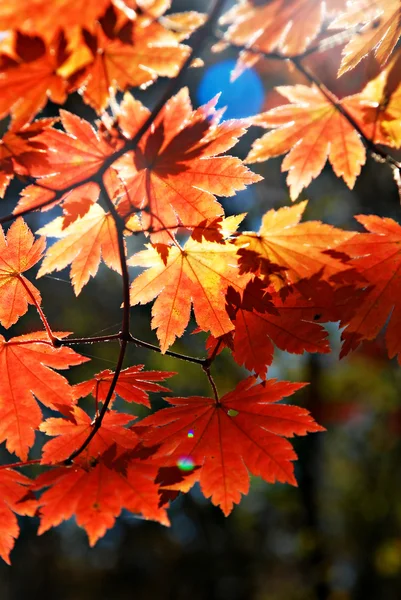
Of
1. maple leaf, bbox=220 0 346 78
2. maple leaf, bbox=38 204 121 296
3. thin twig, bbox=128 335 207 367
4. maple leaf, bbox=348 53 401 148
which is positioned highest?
maple leaf, bbox=220 0 346 78

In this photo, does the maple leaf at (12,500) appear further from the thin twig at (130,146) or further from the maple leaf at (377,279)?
the maple leaf at (377,279)

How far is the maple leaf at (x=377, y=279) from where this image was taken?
4.55ft

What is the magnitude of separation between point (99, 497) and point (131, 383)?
0.41 m

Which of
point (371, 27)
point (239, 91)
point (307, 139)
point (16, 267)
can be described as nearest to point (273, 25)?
point (371, 27)

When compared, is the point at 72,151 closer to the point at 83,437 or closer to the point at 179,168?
the point at 179,168

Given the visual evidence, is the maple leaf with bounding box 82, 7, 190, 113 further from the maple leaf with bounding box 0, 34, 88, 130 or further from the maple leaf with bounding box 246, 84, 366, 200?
the maple leaf with bounding box 246, 84, 366, 200

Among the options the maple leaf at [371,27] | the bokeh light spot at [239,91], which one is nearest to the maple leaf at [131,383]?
the maple leaf at [371,27]

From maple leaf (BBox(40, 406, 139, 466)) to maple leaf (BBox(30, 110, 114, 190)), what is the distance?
706mm

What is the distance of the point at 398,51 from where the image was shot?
116cm

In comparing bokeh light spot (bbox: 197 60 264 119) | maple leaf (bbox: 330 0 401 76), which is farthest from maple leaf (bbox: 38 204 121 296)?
bokeh light spot (bbox: 197 60 264 119)

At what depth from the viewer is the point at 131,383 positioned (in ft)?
5.30

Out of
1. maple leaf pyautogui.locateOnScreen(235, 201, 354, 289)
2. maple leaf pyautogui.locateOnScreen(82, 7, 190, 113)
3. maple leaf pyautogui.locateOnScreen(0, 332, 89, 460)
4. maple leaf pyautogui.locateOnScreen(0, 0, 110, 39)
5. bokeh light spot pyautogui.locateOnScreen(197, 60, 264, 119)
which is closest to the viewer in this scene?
maple leaf pyautogui.locateOnScreen(0, 0, 110, 39)

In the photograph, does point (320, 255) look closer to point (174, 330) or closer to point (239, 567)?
point (174, 330)

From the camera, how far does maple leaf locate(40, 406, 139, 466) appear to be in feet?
5.23
